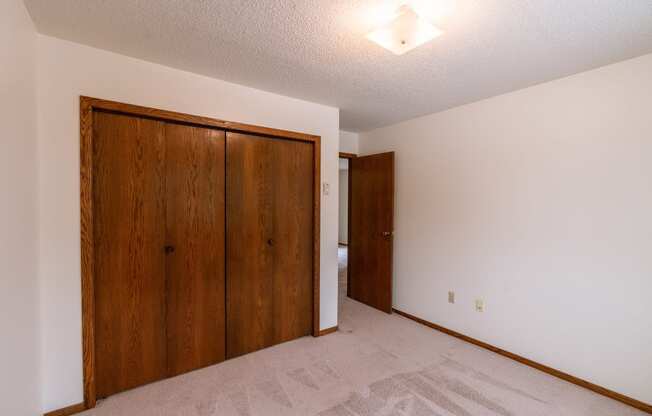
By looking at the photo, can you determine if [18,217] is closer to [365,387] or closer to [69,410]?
[69,410]

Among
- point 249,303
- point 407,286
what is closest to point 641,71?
point 407,286

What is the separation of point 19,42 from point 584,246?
3644 millimetres

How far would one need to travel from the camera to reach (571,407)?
193cm

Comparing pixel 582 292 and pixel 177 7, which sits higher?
pixel 177 7

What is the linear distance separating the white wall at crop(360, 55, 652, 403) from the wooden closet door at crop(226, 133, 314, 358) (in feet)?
4.59

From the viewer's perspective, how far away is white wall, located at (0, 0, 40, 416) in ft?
4.15

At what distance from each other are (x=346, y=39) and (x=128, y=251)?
200 cm

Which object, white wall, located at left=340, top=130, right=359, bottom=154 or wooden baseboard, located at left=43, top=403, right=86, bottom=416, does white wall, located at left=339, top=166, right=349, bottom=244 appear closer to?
white wall, located at left=340, top=130, right=359, bottom=154

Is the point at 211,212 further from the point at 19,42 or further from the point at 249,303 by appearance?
the point at 19,42

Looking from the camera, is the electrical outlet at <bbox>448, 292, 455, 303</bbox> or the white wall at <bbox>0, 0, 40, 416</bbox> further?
the electrical outlet at <bbox>448, 292, 455, 303</bbox>

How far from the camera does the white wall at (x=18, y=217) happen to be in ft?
4.15

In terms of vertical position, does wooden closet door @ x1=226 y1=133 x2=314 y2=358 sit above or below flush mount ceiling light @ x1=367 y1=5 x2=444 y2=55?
below

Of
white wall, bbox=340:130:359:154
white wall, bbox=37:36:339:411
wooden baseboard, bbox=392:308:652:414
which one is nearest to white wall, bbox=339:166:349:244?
white wall, bbox=340:130:359:154

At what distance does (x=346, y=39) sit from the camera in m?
1.73
